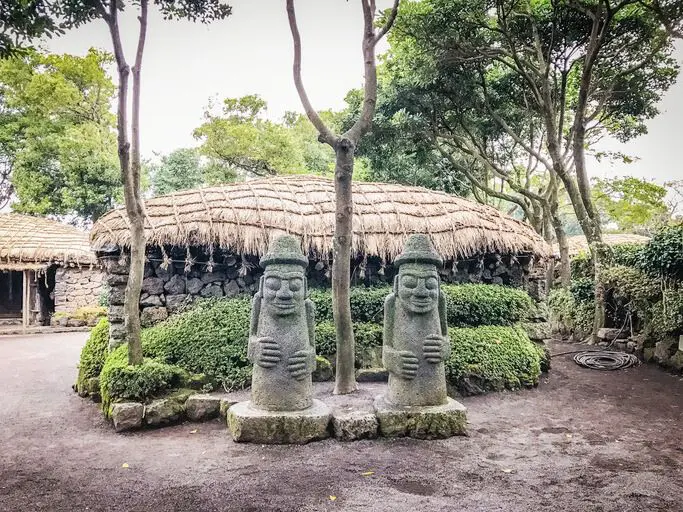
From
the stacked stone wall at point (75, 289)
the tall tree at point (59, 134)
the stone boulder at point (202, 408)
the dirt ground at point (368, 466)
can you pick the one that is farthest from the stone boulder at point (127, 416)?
the tall tree at point (59, 134)

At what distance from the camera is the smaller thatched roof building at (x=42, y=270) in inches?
601

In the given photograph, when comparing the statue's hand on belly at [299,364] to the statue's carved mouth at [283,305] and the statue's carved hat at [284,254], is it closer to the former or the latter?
the statue's carved mouth at [283,305]

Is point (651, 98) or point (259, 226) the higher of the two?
point (651, 98)

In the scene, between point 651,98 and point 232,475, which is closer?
point 232,475

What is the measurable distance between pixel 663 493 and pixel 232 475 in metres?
3.46

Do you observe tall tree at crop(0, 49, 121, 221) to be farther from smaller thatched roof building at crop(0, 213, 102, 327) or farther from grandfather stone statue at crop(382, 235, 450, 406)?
grandfather stone statue at crop(382, 235, 450, 406)

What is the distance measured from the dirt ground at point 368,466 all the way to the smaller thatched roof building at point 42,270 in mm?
10324

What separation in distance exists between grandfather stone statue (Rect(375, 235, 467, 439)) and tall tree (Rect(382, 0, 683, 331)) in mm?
6252

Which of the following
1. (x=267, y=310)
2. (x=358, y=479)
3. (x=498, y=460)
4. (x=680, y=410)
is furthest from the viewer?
(x=680, y=410)

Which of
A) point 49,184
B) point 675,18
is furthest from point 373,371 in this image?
point 49,184

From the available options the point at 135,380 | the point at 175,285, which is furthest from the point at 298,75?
the point at 135,380

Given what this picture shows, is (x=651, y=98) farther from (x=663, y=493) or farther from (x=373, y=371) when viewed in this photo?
(x=663, y=493)

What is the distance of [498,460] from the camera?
4.53 meters

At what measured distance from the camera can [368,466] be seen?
432 centimetres
